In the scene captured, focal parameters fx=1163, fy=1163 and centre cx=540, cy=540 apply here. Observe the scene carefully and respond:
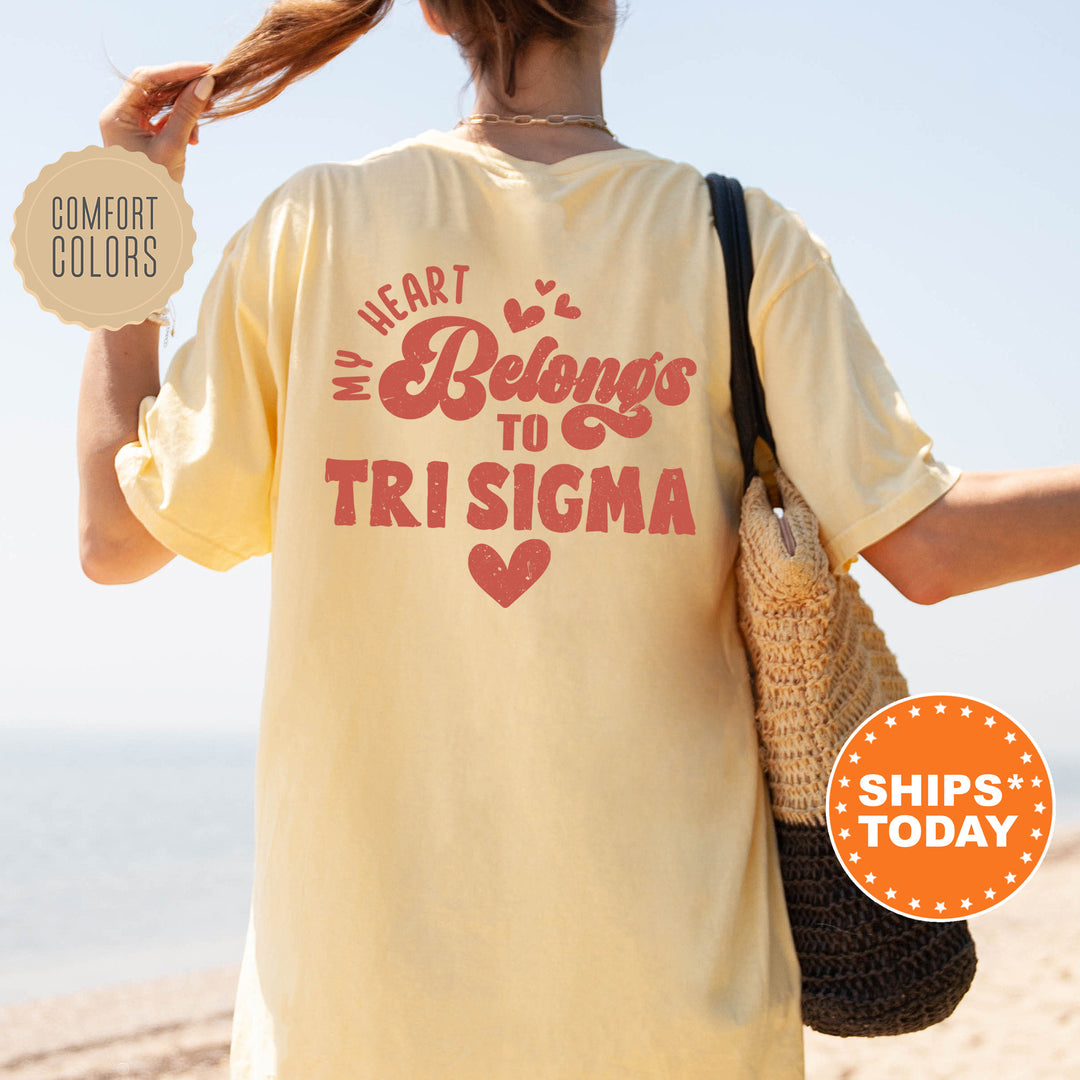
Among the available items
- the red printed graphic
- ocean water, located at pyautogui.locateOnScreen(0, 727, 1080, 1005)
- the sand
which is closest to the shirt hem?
the red printed graphic

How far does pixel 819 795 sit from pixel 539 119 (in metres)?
0.75

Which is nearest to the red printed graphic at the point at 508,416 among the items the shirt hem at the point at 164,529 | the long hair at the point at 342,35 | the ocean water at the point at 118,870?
the shirt hem at the point at 164,529

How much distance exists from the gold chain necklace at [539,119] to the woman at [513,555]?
1.9 inches

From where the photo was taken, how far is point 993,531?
1.06 meters

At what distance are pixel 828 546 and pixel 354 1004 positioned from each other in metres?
0.61

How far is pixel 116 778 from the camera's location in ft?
62.0

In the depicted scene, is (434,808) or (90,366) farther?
(90,366)

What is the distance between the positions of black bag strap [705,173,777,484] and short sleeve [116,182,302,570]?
440mm

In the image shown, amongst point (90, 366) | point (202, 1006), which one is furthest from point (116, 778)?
point (90, 366)

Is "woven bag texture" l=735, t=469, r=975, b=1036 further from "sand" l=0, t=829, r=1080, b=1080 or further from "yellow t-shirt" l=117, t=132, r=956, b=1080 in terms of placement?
"sand" l=0, t=829, r=1080, b=1080

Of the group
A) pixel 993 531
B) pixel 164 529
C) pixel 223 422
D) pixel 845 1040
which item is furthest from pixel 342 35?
pixel 845 1040

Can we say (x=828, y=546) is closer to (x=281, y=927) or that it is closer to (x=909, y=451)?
(x=909, y=451)

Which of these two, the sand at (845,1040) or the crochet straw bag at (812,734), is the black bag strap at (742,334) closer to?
the crochet straw bag at (812,734)

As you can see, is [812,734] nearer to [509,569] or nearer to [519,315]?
[509,569]
